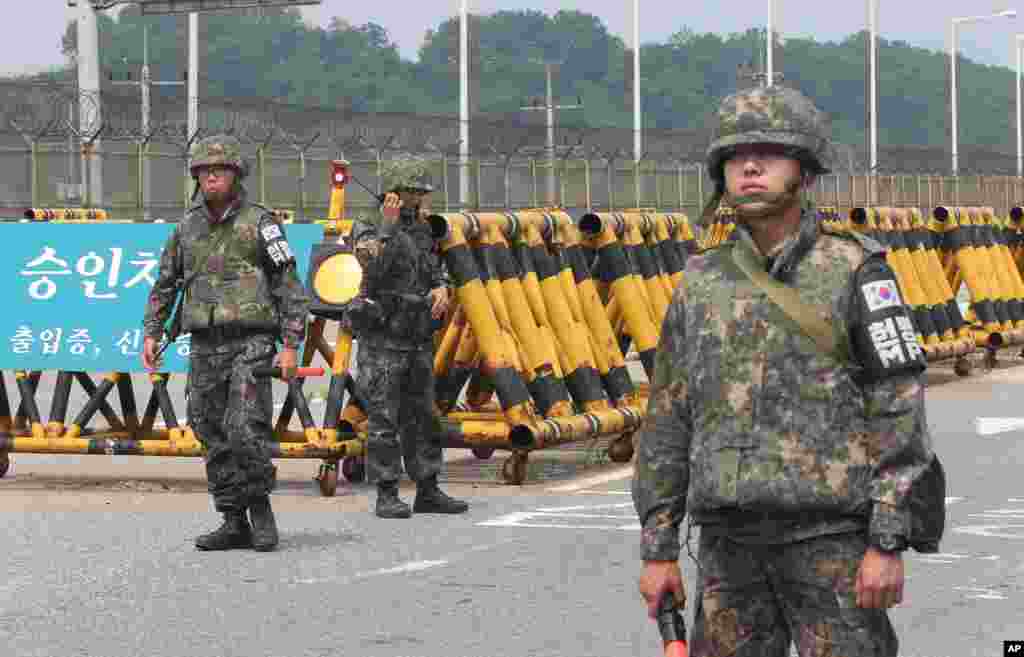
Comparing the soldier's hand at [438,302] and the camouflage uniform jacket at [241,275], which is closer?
the camouflage uniform jacket at [241,275]

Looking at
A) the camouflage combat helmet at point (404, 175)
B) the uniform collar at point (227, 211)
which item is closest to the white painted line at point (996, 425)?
the camouflage combat helmet at point (404, 175)

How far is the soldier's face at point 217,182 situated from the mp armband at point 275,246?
24 centimetres

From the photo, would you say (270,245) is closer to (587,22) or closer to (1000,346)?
(1000,346)

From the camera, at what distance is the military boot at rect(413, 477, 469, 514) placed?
11781 mm

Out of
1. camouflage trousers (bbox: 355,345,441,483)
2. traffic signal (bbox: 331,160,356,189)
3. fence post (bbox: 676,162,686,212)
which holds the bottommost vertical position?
camouflage trousers (bbox: 355,345,441,483)

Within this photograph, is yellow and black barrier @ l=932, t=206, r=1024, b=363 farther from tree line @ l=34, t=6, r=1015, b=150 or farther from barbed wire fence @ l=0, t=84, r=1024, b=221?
tree line @ l=34, t=6, r=1015, b=150

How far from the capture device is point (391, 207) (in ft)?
37.8

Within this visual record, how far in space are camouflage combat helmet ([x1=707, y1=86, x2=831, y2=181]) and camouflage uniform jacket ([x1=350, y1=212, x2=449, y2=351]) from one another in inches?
268

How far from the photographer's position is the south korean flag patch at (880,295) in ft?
15.4

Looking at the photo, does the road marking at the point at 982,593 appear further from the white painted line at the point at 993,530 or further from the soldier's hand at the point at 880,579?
the soldier's hand at the point at 880,579

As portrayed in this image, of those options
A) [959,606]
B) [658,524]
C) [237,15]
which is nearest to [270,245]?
[959,606]

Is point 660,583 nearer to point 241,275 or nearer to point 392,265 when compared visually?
point 241,275

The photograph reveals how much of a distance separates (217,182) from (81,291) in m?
3.47

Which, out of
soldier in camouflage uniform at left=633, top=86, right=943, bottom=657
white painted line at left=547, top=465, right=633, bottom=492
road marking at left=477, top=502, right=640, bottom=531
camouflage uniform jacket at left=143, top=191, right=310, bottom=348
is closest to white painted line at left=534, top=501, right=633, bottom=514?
road marking at left=477, top=502, right=640, bottom=531
